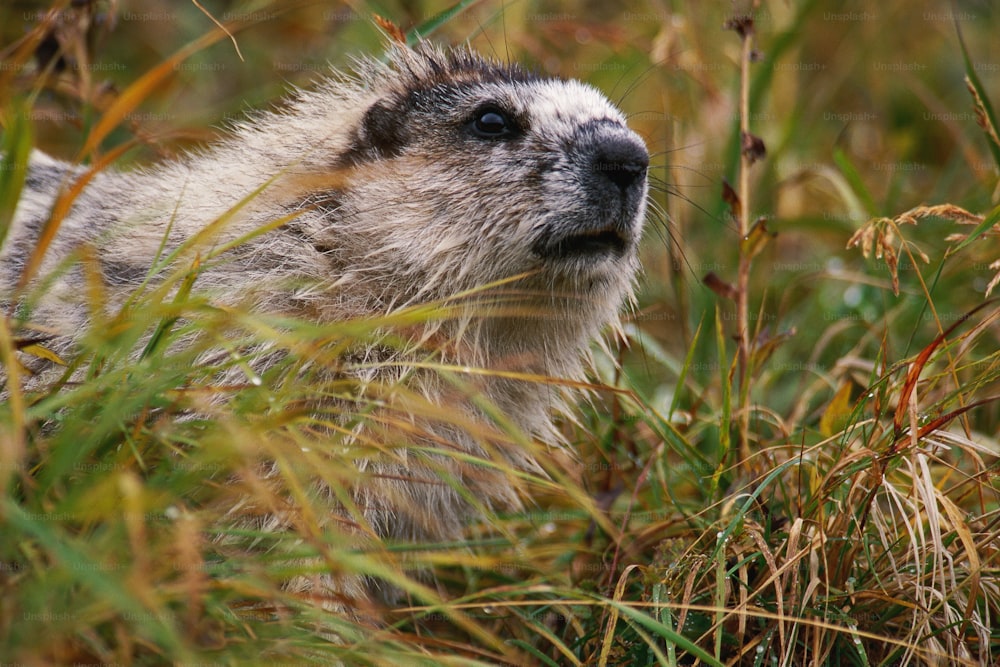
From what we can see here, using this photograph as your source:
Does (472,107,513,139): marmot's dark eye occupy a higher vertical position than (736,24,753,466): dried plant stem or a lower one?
higher

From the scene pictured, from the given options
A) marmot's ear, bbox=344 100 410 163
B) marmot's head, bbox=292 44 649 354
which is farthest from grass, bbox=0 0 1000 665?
marmot's ear, bbox=344 100 410 163

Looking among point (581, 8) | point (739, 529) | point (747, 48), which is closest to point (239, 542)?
point (739, 529)

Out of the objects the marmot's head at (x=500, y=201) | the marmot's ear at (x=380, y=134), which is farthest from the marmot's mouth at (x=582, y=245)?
the marmot's ear at (x=380, y=134)

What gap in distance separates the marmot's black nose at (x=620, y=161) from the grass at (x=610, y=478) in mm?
547

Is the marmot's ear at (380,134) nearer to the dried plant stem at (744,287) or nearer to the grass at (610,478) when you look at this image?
the grass at (610,478)

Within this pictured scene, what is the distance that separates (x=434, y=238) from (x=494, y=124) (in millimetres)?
588

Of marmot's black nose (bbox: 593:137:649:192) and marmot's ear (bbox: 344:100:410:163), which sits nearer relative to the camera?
marmot's black nose (bbox: 593:137:649:192)

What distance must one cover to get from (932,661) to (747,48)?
107 inches

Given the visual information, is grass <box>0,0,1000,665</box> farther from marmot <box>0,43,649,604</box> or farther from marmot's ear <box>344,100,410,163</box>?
marmot's ear <box>344,100,410,163</box>

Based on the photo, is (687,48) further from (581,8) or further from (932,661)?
(932,661)

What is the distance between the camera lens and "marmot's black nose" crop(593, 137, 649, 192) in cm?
370

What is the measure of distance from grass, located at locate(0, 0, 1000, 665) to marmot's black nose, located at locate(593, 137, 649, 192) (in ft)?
1.79

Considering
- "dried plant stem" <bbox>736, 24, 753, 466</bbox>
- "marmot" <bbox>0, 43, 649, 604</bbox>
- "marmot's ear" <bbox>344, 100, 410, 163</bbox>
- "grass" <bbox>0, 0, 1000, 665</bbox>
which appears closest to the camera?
"grass" <bbox>0, 0, 1000, 665</bbox>

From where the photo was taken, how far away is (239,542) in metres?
2.98
